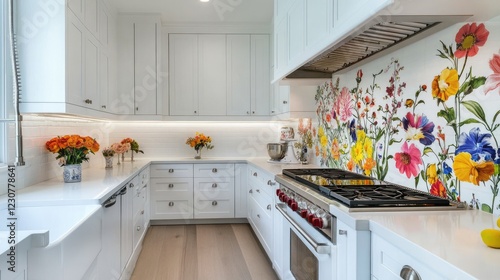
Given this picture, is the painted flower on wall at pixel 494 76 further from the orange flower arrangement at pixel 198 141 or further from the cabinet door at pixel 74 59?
the orange flower arrangement at pixel 198 141

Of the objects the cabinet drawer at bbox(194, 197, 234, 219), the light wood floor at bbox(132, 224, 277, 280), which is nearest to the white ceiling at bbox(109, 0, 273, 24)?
the cabinet drawer at bbox(194, 197, 234, 219)

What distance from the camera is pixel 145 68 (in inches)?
174

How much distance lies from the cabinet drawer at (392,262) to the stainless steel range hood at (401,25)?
0.85 meters

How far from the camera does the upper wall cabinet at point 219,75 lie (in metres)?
4.67

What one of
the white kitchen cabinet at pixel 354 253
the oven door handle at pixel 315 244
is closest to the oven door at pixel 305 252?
the oven door handle at pixel 315 244

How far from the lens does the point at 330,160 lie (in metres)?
3.12

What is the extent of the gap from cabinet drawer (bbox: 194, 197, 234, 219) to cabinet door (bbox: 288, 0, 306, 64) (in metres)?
2.41

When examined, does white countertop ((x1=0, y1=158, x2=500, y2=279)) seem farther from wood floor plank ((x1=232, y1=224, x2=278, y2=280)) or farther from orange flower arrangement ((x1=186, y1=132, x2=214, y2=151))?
orange flower arrangement ((x1=186, y1=132, x2=214, y2=151))

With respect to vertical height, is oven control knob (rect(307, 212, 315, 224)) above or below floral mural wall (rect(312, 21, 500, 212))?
below

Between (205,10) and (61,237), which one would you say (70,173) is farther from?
(205,10)

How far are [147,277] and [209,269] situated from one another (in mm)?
527

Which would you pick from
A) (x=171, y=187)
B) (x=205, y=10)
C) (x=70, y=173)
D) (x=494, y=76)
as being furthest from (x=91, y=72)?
(x=494, y=76)

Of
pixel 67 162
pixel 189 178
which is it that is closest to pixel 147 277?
pixel 67 162

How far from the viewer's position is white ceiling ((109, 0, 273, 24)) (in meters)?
3.94
